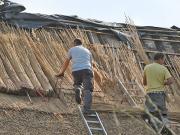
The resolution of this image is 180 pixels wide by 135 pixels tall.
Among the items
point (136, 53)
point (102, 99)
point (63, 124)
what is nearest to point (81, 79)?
point (102, 99)

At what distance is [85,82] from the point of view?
7254 mm

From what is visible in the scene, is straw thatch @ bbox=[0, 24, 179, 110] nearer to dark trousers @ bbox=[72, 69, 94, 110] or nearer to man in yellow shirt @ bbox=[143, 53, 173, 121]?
man in yellow shirt @ bbox=[143, 53, 173, 121]

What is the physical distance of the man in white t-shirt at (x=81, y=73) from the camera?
279 inches

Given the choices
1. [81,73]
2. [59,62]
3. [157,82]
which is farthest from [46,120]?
[59,62]

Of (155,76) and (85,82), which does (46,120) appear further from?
(155,76)

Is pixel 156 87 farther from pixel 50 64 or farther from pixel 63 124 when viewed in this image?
pixel 50 64

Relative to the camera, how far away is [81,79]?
7434 millimetres

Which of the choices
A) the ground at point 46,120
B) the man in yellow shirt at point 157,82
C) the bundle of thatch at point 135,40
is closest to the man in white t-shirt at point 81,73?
the ground at point 46,120

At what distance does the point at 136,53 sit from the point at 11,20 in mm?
2190

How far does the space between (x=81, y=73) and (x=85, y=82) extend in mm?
185

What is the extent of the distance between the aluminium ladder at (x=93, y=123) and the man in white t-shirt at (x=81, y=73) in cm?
9

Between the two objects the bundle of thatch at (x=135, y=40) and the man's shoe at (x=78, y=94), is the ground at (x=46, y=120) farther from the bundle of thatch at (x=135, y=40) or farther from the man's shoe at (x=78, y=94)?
the bundle of thatch at (x=135, y=40)

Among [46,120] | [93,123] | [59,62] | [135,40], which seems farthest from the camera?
[135,40]

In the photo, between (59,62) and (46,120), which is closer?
(46,120)
